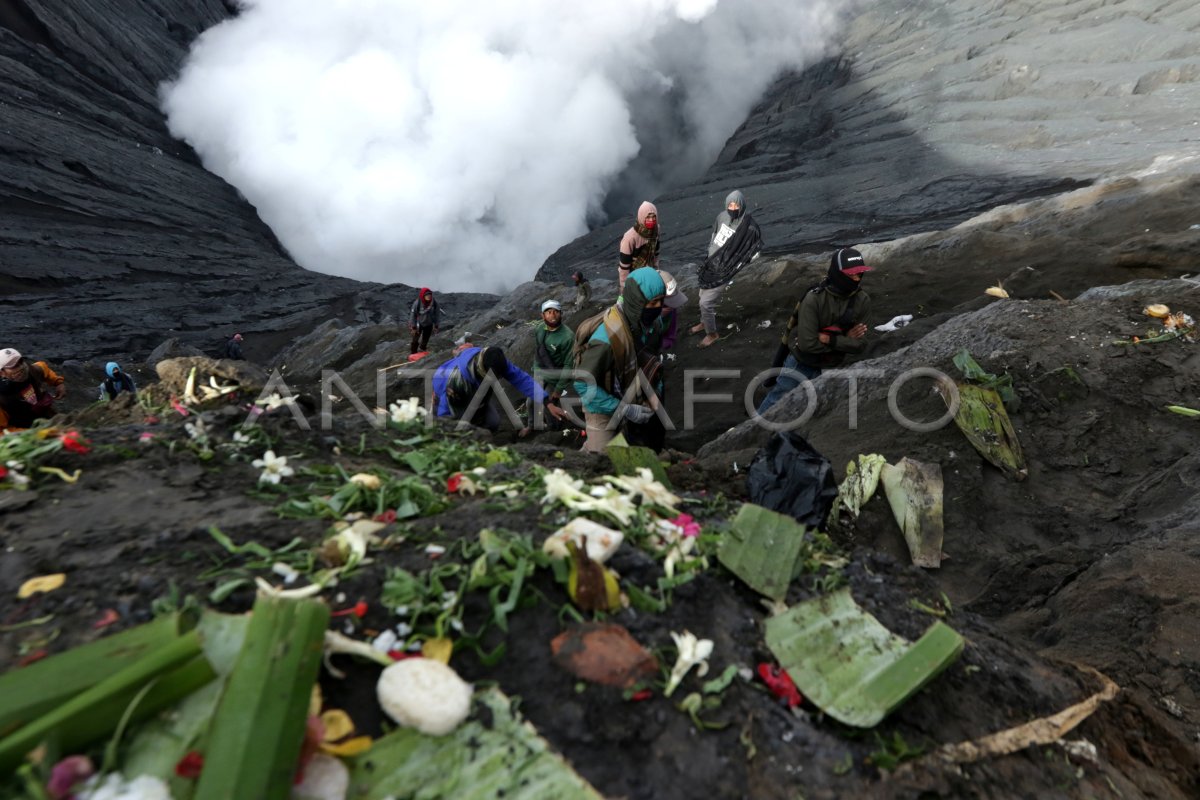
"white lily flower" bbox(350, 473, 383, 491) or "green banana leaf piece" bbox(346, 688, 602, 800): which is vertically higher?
"white lily flower" bbox(350, 473, 383, 491)

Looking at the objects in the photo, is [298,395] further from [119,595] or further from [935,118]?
[935,118]

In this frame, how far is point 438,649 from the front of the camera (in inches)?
60.1

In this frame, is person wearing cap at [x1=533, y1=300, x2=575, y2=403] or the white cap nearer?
the white cap

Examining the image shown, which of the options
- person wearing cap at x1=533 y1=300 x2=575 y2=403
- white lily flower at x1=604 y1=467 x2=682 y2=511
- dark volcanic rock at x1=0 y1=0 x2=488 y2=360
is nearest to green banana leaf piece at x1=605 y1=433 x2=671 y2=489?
white lily flower at x1=604 y1=467 x2=682 y2=511

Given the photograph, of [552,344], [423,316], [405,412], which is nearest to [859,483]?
[552,344]

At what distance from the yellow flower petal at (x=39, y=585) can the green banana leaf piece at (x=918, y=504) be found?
390 centimetres

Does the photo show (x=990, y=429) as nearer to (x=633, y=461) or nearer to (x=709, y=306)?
(x=633, y=461)

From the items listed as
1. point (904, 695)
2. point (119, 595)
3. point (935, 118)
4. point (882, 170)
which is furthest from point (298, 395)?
point (935, 118)

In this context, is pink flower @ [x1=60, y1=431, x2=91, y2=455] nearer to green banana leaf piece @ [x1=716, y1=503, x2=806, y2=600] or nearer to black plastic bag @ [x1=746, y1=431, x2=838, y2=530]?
green banana leaf piece @ [x1=716, y1=503, x2=806, y2=600]

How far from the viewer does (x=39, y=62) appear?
66.9ft

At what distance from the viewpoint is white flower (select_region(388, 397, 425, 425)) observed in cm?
325

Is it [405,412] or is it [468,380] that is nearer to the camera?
[405,412]

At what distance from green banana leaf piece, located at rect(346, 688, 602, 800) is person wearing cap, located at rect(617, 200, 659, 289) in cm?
600

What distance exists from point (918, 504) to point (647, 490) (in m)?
2.30
